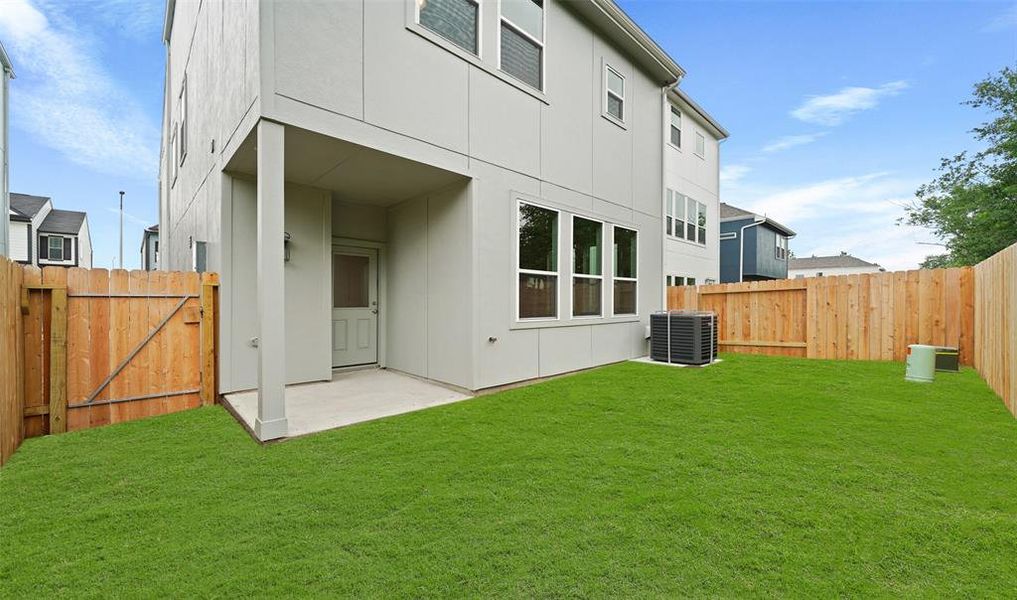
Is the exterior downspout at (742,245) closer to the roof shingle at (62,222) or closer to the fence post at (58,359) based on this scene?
the fence post at (58,359)

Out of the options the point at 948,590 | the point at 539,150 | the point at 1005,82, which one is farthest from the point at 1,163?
the point at 1005,82

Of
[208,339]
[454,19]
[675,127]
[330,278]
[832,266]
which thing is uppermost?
[675,127]

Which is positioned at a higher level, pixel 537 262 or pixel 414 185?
pixel 414 185

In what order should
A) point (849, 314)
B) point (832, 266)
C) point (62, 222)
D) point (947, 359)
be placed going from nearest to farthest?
point (947, 359) → point (849, 314) → point (62, 222) → point (832, 266)

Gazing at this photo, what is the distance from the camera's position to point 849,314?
26.1 ft

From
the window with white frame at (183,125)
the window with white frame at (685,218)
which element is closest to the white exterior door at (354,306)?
the window with white frame at (183,125)

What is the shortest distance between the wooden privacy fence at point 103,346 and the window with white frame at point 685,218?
39.4ft

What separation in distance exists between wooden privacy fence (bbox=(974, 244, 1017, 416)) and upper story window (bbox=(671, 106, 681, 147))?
8.56 meters

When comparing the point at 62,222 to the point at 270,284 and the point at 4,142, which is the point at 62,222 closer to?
the point at 4,142

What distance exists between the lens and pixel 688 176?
14031 millimetres

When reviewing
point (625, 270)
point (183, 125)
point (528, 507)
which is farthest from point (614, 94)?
point (183, 125)

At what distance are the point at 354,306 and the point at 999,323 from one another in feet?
28.2

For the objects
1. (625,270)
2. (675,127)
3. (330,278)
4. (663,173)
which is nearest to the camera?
(330,278)

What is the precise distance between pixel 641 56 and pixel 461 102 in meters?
5.00
